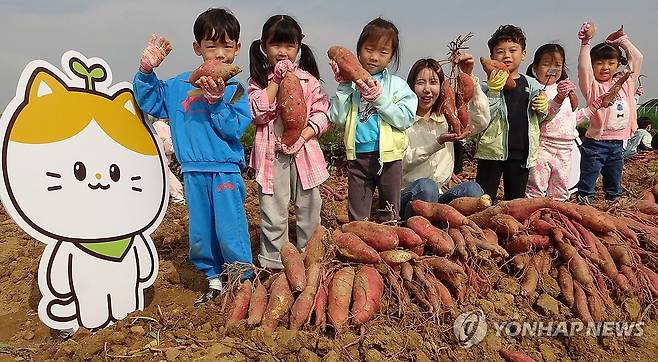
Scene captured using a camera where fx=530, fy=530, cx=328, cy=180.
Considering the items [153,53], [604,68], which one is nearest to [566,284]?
[153,53]

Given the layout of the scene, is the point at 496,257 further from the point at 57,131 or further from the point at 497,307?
the point at 57,131

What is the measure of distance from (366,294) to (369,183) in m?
0.93

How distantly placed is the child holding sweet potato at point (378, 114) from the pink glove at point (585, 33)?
2.04 m

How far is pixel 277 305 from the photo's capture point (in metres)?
2.35

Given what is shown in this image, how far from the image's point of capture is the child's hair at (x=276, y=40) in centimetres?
282

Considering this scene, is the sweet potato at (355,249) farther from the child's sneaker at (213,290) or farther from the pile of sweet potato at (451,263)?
the child's sneaker at (213,290)

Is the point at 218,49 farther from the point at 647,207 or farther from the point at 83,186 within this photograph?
the point at 647,207

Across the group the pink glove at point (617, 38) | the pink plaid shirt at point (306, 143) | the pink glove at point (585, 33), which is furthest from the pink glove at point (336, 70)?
the pink glove at point (617, 38)

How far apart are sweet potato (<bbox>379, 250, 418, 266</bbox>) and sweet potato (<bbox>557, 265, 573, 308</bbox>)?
0.92 m

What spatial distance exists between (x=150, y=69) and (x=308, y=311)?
1368 mm

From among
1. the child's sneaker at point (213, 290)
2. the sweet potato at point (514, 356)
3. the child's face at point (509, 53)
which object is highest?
the child's face at point (509, 53)

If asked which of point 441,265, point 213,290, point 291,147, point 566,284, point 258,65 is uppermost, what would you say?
point 258,65

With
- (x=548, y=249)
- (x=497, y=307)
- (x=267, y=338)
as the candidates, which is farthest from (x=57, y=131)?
(x=548, y=249)

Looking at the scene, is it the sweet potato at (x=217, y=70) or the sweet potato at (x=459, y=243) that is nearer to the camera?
the sweet potato at (x=217, y=70)
